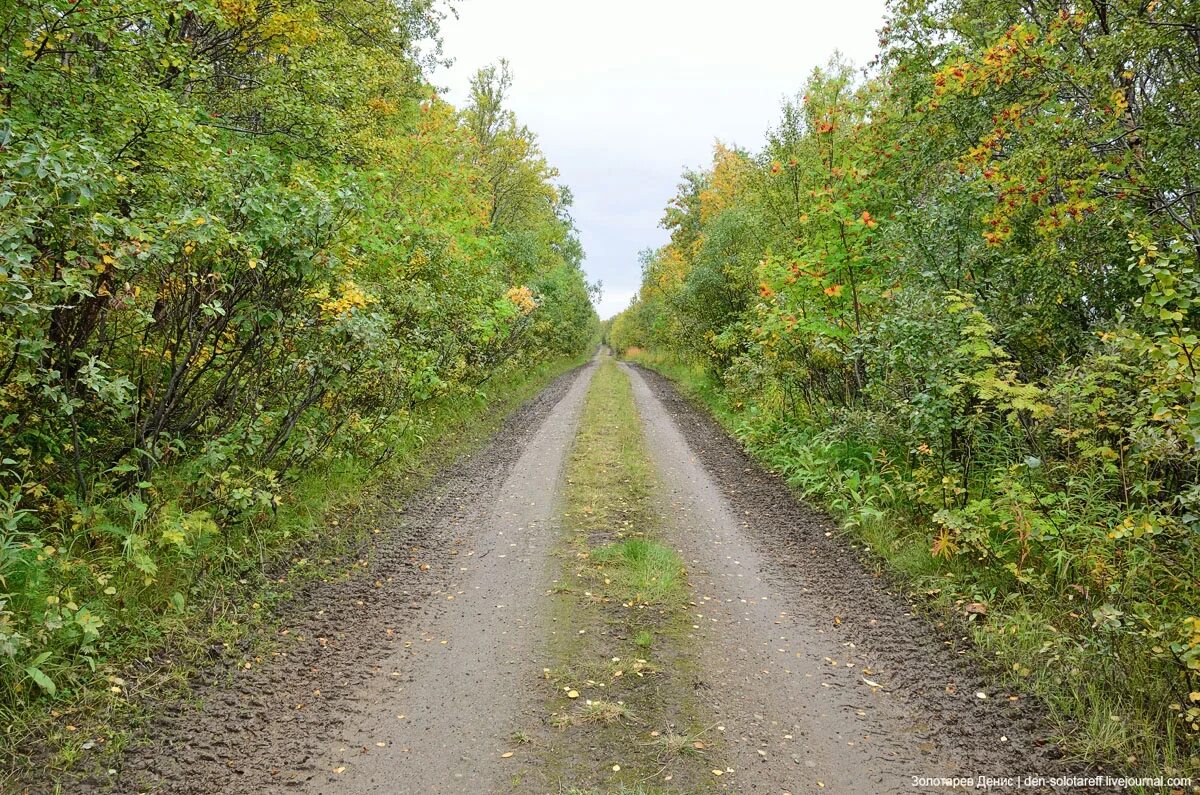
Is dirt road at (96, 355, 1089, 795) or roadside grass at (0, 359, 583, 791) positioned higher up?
roadside grass at (0, 359, 583, 791)

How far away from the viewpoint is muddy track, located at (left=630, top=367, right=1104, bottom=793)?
367cm

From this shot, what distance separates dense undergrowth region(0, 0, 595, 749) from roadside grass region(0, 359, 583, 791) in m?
0.04

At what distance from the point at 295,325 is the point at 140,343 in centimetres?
120

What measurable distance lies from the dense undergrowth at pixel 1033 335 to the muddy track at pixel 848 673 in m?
0.38

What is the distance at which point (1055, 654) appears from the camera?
4.31 metres

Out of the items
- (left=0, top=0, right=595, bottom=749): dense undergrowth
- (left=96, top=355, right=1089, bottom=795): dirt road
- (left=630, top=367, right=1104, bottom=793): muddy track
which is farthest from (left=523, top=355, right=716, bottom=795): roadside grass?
(left=0, top=0, right=595, bottom=749): dense undergrowth

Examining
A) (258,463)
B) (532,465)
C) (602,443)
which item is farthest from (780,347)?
(258,463)

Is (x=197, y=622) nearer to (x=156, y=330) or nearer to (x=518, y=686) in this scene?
(x=156, y=330)

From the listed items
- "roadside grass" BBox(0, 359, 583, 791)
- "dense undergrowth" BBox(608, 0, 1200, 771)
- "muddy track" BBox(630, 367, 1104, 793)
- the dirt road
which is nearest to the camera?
"roadside grass" BBox(0, 359, 583, 791)

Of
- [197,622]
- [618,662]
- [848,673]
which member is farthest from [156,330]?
[848,673]

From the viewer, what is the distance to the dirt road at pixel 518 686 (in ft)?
11.5

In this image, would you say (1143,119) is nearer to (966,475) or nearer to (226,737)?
(966,475)

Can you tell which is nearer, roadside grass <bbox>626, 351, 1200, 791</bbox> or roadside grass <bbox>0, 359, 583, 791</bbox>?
roadside grass <bbox>0, 359, 583, 791</bbox>

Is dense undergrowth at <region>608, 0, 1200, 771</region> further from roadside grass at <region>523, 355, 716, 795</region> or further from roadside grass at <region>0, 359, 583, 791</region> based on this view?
roadside grass at <region>0, 359, 583, 791</region>
